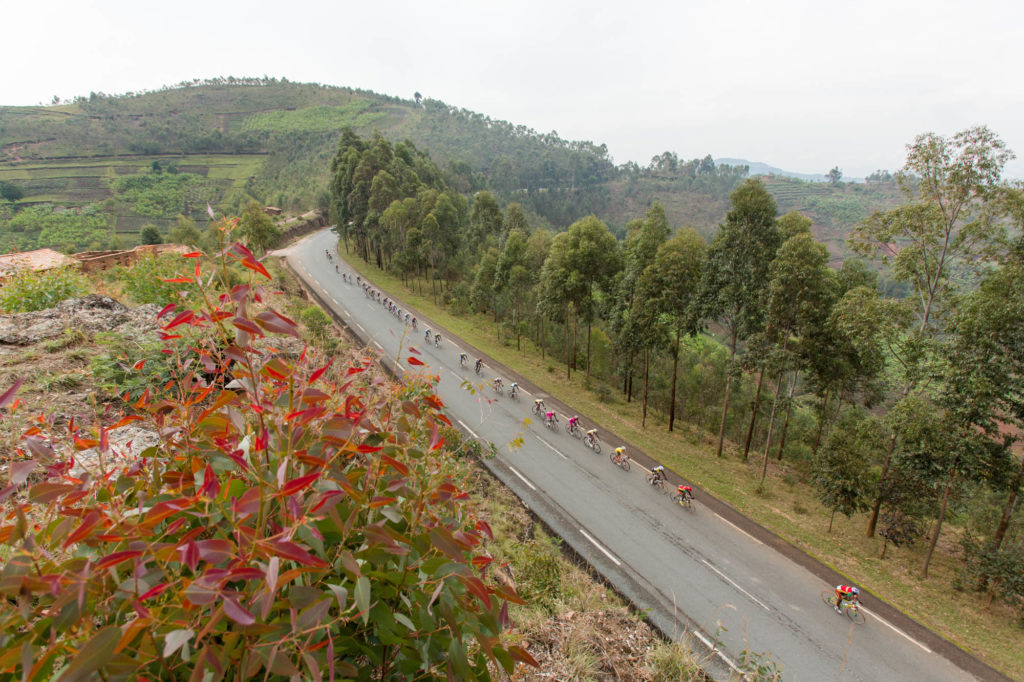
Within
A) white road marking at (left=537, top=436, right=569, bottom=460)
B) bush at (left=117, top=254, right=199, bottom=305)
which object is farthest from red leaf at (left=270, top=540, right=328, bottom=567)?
white road marking at (left=537, top=436, right=569, bottom=460)

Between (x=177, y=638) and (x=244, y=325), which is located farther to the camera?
(x=244, y=325)

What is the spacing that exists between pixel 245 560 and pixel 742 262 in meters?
16.6

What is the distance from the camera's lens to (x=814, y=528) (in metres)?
14.0

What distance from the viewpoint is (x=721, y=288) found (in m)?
15.7

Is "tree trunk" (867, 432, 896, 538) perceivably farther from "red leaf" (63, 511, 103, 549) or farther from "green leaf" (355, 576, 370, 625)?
"red leaf" (63, 511, 103, 549)

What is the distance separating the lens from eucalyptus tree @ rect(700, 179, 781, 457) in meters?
14.7

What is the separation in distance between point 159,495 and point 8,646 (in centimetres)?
45

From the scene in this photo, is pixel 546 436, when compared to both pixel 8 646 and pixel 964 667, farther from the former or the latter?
pixel 8 646

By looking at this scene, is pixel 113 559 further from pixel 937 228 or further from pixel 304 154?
pixel 304 154

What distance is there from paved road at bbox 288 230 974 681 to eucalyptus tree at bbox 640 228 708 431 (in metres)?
5.64

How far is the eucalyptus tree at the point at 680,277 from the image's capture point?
16625 mm

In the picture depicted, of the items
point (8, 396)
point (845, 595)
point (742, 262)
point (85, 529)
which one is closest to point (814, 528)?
point (845, 595)

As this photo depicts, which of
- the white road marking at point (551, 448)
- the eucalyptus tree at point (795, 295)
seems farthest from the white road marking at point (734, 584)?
the eucalyptus tree at point (795, 295)

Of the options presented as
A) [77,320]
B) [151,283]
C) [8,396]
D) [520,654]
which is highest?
[8,396]
